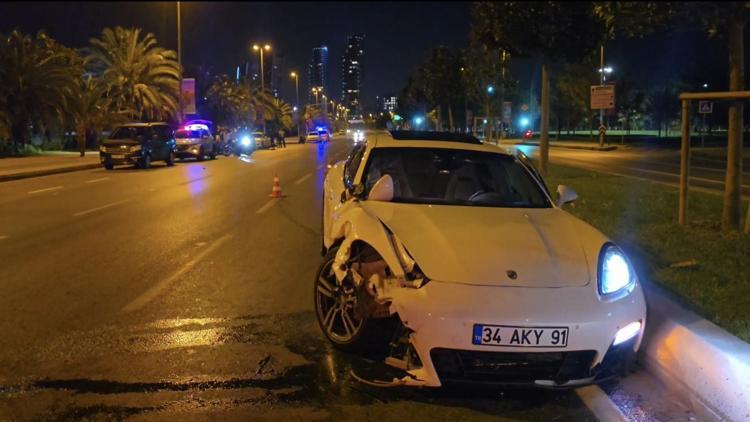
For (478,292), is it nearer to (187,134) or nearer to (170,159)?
(170,159)

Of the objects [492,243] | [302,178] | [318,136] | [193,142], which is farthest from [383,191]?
[318,136]

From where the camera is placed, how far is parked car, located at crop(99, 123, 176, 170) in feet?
91.6

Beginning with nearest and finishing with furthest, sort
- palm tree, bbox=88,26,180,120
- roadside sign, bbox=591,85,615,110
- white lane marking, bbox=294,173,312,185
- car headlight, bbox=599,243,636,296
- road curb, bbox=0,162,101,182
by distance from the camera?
car headlight, bbox=599,243,636,296 → white lane marking, bbox=294,173,312,185 → road curb, bbox=0,162,101,182 → roadside sign, bbox=591,85,615,110 → palm tree, bbox=88,26,180,120

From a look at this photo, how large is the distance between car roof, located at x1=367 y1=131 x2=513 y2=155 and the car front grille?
2.75 metres

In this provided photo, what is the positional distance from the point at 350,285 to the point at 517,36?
4.95m

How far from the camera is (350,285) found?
200 inches

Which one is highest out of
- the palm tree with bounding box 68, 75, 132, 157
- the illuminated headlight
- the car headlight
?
the palm tree with bounding box 68, 75, 132, 157

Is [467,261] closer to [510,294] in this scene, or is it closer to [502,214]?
[510,294]

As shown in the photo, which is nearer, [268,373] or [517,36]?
[268,373]

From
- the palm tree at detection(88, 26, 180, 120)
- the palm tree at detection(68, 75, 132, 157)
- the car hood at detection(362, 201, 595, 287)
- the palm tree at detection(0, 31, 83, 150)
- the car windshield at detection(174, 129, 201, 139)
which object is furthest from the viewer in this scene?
the palm tree at detection(88, 26, 180, 120)

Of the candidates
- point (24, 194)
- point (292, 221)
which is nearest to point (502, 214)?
point (292, 221)

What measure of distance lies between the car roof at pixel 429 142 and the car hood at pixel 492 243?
1.07 m

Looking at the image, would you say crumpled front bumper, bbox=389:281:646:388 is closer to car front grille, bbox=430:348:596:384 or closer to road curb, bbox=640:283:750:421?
car front grille, bbox=430:348:596:384

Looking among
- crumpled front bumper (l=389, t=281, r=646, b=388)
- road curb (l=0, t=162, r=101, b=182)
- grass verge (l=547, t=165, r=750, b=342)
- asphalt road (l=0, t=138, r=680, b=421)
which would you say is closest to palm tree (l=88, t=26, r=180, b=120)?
road curb (l=0, t=162, r=101, b=182)
